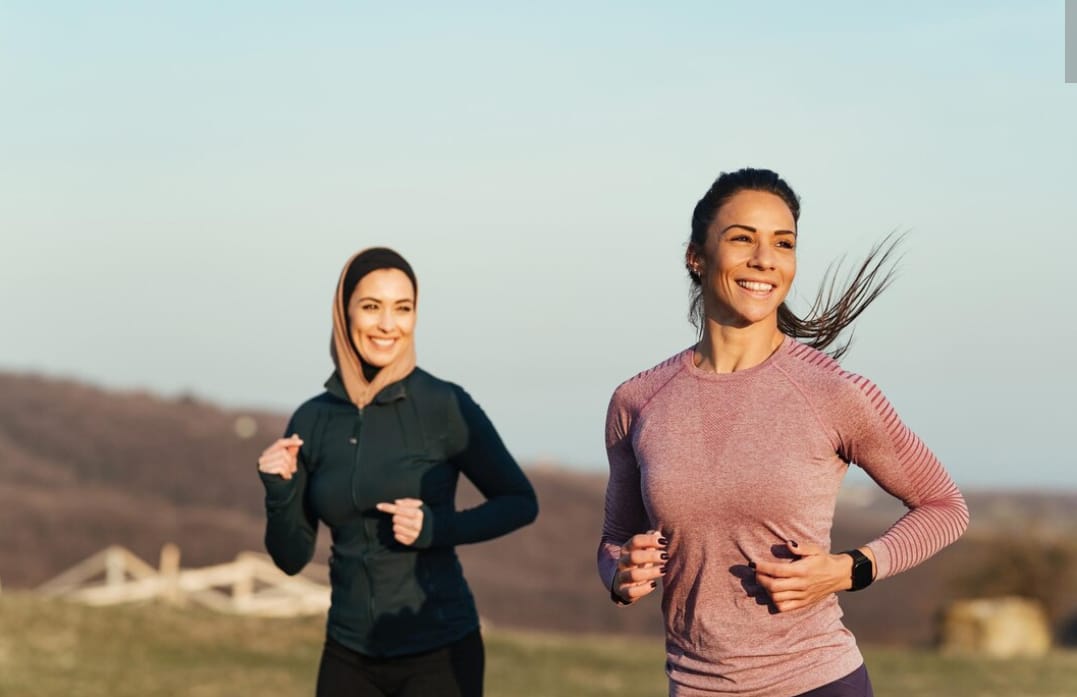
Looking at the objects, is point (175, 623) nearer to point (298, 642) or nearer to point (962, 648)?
point (298, 642)

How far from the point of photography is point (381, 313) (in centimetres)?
595

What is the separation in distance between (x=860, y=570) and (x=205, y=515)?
29747mm

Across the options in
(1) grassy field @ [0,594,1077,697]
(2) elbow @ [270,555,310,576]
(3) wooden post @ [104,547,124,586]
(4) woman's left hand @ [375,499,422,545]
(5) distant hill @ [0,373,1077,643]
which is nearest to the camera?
(4) woman's left hand @ [375,499,422,545]

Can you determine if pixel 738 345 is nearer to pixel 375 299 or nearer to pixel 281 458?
pixel 375 299

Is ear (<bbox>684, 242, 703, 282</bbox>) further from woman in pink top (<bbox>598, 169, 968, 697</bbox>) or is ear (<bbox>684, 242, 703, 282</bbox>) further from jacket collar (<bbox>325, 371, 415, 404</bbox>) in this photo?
jacket collar (<bbox>325, 371, 415, 404</bbox>)

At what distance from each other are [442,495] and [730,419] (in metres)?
2.06

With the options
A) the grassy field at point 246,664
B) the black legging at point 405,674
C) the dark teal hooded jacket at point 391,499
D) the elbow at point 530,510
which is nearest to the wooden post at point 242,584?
the grassy field at point 246,664

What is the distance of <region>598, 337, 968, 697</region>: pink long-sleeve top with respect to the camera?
13.1 feet

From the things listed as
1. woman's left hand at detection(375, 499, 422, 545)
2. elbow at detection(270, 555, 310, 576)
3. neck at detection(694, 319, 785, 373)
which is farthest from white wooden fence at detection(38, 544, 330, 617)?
neck at detection(694, 319, 785, 373)

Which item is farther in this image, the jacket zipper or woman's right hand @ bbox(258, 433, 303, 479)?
woman's right hand @ bbox(258, 433, 303, 479)

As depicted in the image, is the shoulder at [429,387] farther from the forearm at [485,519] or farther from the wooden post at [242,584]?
the wooden post at [242,584]

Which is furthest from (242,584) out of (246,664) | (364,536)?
(364,536)

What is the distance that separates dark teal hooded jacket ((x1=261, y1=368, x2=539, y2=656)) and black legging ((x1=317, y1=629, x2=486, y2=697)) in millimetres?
47

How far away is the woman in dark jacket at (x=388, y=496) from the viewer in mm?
5707
